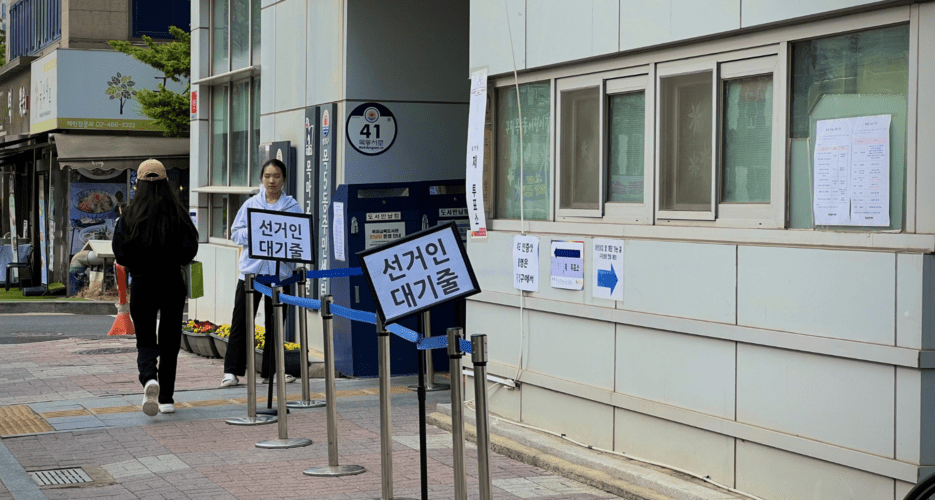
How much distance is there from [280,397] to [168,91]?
18.7m

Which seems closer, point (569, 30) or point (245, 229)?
point (569, 30)

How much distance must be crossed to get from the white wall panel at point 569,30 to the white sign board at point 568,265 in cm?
Answer: 122

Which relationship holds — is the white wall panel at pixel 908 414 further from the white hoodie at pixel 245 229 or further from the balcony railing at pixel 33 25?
the balcony railing at pixel 33 25

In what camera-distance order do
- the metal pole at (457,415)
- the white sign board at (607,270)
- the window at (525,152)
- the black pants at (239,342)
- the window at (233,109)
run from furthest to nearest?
the window at (233,109)
the black pants at (239,342)
the window at (525,152)
the white sign board at (607,270)
the metal pole at (457,415)

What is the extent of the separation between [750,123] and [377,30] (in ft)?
19.2

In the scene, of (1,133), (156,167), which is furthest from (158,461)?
(1,133)

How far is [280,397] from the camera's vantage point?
26.5 feet

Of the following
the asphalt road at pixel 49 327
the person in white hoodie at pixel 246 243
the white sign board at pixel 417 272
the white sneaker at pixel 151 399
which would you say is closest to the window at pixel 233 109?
the asphalt road at pixel 49 327

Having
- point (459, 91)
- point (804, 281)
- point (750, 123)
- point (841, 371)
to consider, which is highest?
point (459, 91)

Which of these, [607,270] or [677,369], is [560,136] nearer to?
[607,270]

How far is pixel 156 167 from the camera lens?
9320mm

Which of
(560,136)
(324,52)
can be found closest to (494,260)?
(560,136)

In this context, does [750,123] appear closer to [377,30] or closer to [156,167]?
[156,167]

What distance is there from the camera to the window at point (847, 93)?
17.2 feet
